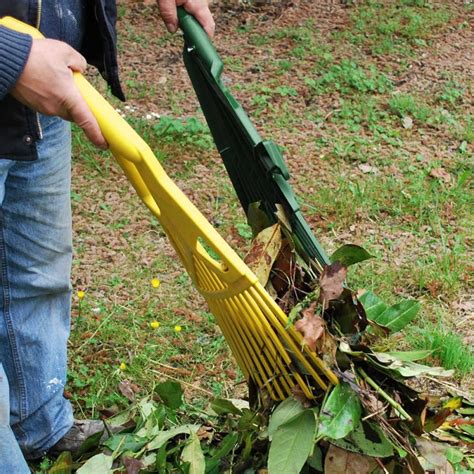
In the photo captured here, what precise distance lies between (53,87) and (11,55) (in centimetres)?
10

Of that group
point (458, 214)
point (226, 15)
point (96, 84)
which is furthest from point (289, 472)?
point (226, 15)

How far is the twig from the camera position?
187 cm

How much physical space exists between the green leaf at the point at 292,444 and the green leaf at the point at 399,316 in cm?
39

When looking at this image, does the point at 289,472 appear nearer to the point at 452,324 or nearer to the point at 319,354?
the point at 319,354

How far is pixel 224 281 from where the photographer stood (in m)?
1.77

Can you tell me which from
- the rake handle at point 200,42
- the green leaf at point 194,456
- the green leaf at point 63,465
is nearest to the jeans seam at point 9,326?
the green leaf at point 63,465

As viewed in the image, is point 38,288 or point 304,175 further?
point 304,175

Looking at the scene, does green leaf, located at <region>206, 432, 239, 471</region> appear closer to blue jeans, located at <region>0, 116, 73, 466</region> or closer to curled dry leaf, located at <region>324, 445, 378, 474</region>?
curled dry leaf, located at <region>324, 445, 378, 474</region>

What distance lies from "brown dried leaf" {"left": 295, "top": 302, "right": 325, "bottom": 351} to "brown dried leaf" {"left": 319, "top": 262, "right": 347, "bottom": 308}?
7 cm

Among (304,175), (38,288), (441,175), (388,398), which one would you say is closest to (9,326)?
(38,288)

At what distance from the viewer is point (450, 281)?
11.0 ft

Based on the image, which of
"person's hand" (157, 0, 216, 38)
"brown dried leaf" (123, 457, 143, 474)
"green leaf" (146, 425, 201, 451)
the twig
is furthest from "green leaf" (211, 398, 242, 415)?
"person's hand" (157, 0, 216, 38)

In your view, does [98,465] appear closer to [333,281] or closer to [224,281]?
[224,281]

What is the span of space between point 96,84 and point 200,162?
3.31 feet
